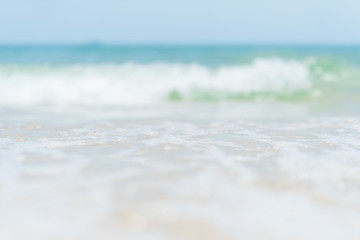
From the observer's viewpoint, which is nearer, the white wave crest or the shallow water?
the shallow water

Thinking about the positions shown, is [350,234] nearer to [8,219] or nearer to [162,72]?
[8,219]

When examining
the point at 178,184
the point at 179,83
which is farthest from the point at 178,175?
the point at 179,83

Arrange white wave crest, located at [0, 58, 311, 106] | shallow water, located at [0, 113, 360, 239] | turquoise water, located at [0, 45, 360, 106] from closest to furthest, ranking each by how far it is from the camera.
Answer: shallow water, located at [0, 113, 360, 239] → white wave crest, located at [0, 58, 311, 106] → turquoise water, located at [0, 45, 360, 106]

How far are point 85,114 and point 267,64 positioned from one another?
8.04 m

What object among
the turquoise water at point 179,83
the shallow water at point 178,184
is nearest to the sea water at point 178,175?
the shallow water at point 178,184

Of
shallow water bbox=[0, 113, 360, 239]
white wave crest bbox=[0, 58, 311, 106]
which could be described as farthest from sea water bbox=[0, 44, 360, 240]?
white wave crest bbox=[0, 58, 311, 106]

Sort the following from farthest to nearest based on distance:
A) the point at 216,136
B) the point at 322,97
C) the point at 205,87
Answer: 1. the point at 205,87
2. the point at 322,97
3. the point at 216,136

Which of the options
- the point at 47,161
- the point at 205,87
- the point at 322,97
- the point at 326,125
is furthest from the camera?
the point at 205,87

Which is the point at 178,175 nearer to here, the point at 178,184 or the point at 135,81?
the point at 178,184

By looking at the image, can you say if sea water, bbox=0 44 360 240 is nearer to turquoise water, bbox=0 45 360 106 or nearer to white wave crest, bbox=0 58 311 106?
white wave crest, bbox=0 58 311 106

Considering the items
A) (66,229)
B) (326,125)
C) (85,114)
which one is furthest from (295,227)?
(85,114)

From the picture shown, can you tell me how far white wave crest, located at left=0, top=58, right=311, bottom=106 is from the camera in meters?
9.97

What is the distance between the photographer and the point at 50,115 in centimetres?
668

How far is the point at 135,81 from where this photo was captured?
12.1 meters
